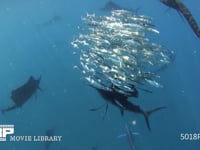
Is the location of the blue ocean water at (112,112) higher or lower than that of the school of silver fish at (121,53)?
higher

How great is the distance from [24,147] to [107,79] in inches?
448

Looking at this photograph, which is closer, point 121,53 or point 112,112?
point 121,53

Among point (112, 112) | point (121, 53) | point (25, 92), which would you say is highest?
point (112, 112)

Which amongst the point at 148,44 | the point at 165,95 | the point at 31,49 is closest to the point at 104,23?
the point at 148,44

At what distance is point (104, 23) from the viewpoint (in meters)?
7.76

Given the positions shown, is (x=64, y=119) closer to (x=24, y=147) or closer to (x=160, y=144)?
(x=24, y=147)
